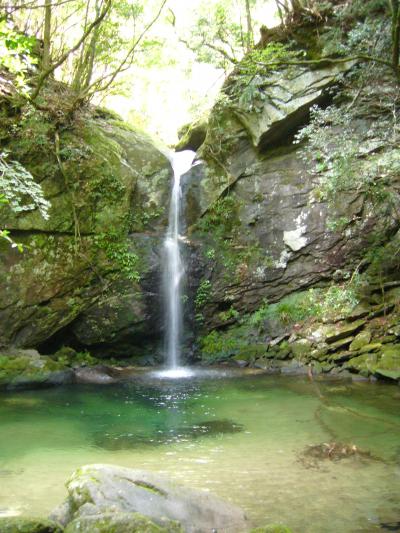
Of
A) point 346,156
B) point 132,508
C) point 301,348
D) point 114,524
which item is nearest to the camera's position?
point 114,524

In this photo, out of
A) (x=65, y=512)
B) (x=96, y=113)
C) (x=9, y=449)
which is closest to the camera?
(x=65, y=512)

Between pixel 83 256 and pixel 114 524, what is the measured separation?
981cm

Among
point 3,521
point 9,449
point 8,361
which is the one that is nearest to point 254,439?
point 9,449

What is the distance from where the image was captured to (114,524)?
321cm

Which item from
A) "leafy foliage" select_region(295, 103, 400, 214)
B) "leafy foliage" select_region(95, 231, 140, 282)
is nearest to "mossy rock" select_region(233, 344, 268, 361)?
"leafy foliage" select_region(95, 231, 140, 282)

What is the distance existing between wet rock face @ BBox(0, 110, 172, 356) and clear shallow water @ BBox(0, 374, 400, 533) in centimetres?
240

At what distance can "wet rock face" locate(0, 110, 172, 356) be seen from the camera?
38.6 feet

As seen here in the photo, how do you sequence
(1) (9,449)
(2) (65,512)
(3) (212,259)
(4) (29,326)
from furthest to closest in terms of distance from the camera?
(3) (212,259) < (4) (29,326) < (1) (9,449) < (2) (65,512)

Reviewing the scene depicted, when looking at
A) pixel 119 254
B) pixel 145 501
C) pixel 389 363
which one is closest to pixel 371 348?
pixel 389 363

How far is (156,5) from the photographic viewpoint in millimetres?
14469

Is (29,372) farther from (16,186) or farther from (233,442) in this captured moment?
(233,442)

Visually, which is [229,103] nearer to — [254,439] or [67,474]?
[254,439]

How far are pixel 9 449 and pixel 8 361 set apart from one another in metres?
4.51

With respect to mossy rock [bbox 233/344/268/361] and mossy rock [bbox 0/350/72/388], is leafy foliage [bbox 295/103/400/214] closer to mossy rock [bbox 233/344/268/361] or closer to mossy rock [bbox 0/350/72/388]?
mossy rock [bbox 233/344/268/361]
